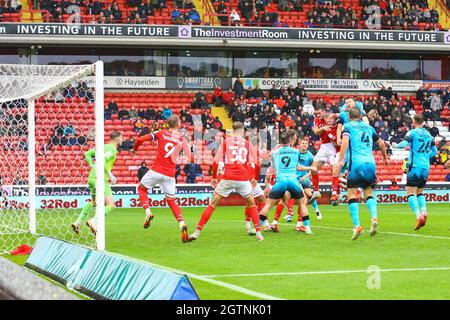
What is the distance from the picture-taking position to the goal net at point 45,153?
14274 millimetres

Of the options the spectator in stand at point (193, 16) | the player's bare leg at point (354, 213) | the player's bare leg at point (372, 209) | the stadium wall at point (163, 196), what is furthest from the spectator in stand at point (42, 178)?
the player's bare leg at point (372, 209)

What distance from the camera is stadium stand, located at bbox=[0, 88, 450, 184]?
28.9 m

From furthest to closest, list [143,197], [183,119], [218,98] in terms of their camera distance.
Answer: [218,98] < [183,119] < [143,197]

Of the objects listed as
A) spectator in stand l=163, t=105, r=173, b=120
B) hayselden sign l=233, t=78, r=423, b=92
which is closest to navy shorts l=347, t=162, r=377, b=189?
spectator in stand l=163, t=105, r=173, b=120

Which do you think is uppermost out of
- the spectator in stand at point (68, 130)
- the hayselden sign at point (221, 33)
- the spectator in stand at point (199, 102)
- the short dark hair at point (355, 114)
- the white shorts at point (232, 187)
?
the hayselden sign at point (221, 33)

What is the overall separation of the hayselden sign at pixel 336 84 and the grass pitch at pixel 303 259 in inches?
882

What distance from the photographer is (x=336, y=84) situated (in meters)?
41.6

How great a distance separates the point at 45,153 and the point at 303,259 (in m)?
17.6

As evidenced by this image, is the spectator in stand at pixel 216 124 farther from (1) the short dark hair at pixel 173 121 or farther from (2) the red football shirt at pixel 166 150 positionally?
(1) the short dark hair at pixel 173 121

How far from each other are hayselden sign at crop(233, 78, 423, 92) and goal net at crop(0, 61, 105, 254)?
988cm

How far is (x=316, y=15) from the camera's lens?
130ft

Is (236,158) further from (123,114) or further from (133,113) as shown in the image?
(133,113)

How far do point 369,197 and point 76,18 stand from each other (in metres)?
24.9

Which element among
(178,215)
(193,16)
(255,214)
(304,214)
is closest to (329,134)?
(304,214)
